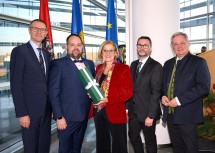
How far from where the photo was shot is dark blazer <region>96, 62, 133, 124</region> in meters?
2.57

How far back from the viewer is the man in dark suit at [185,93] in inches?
97.7

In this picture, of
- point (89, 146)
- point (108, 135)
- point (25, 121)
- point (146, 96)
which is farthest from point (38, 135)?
point (89, 146)

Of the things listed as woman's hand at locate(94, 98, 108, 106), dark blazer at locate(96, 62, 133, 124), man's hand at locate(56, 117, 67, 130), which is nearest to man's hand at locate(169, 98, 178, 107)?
dark blazer at locate(96, 62, 133, 124)

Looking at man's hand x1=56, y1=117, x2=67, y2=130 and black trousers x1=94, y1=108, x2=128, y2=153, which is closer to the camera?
man's hand x1=56, y1=117, x2=67, y2=130

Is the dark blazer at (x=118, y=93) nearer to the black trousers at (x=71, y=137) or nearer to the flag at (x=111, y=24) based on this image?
the black trousers at (x=71, y=137)

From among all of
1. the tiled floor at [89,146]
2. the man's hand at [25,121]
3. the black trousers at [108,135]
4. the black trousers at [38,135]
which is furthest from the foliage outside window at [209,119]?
the man's hand at [25,121]

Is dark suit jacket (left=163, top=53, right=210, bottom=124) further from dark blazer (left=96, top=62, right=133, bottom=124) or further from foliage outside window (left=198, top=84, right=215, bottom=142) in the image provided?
foliage outside window (left=198, top=84, right=215, bottom=142)

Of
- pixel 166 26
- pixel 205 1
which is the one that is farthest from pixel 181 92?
pixel 205 1

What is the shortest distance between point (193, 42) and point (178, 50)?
9295mm

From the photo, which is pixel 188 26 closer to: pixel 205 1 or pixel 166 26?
pixel 205 1

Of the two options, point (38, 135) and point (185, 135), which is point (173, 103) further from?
point (38, 135)

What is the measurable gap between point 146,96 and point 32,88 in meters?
1.31

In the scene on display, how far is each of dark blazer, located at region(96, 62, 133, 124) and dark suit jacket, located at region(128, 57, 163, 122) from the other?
0.22 meters

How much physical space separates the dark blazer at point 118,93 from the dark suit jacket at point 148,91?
220 millimetres
